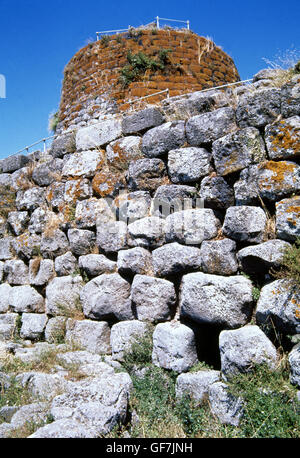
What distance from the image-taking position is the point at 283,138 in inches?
132

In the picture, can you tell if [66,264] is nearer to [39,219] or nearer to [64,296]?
[64,296]

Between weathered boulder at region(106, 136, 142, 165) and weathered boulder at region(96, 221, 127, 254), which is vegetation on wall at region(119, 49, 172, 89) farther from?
weathered boulder at region(96, 221, 127, 254)

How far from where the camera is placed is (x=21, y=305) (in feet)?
17.4

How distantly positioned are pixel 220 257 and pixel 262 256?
1.34 feet

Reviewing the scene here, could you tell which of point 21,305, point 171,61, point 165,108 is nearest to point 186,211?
point 165,108

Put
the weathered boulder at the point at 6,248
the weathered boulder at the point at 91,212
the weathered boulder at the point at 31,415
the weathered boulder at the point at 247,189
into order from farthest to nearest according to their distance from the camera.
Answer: the weathered boulder at the point at 6,248 < the weathered boulder at the point at 91,212 < the weathered boulder at the point at 247,189 < the weathered boulder at the point at 31,415

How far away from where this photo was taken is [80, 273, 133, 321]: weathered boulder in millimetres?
4239

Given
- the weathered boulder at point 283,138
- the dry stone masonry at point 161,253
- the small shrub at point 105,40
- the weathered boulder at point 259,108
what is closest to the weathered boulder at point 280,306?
the dry stone masonry at point 161,253

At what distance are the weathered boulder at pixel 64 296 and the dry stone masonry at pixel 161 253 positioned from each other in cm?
1

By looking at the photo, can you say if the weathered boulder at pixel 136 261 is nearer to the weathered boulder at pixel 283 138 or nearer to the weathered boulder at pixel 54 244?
the weathered boulder at pixel 54 244

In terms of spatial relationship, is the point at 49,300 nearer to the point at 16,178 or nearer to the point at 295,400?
the point at 16,178

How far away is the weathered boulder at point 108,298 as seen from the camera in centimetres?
424

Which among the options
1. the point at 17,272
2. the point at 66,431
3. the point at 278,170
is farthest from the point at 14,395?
the point at 278,170

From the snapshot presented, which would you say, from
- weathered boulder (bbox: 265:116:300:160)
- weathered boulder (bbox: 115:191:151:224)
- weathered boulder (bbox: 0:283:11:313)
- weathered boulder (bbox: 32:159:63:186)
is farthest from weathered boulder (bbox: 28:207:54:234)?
A: weathered boulder (bbox: 265:116:300:160)
